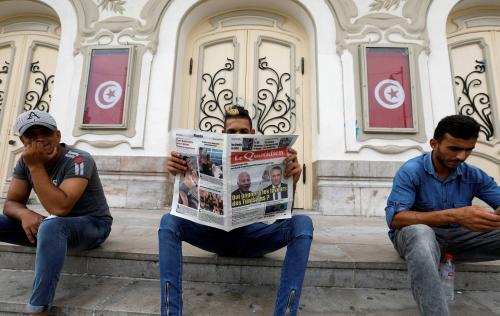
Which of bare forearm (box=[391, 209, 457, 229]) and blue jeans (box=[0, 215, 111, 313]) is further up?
bare forearm (box=[391, 209, 457, 229])

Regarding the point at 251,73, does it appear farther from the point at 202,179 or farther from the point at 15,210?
the point at 15,210

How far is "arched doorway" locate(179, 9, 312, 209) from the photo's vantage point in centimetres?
519

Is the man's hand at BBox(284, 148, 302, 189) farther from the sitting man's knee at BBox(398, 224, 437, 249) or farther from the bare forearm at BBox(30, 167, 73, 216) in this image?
the bare forearm at BBox(30, 167, 73, 216)

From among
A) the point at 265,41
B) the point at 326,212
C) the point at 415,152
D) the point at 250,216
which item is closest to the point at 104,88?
the point at 265,41

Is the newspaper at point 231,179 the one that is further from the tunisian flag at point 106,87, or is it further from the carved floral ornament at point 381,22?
the carved floral ornament at point 381,22

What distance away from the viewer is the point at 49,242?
156 centimetres

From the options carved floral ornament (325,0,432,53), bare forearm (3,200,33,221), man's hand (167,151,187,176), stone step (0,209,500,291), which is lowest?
stone step (0,209,500,291)

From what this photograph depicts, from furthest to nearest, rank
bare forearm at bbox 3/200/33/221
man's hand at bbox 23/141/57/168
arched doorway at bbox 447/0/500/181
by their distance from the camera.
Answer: arched doorway at bbox 447/0/500/181, bare forearm at bbox 3/200/33/221, man's hand at bbox 23/141/57/168

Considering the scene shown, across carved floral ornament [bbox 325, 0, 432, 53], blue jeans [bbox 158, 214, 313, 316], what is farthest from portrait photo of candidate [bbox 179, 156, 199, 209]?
carved floral ornament [bbox 325, 0, 432, 53]

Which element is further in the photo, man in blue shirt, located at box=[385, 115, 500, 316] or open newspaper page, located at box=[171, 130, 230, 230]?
open newspaper page, located at box=[171, 130, 230, 230]

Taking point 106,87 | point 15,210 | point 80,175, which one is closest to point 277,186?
point 80,175

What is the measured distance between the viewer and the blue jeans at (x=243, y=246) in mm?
1468

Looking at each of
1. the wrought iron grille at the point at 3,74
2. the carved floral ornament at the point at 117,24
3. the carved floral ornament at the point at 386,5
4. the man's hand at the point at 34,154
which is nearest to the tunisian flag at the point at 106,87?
the carved floral ornament at the point at 117,24

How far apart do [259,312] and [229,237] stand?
43cm
